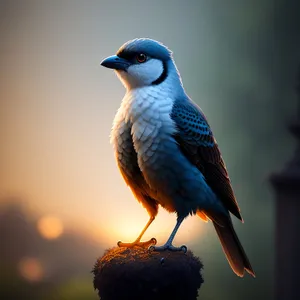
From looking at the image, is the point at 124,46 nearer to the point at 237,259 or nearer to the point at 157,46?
the point at 157,46

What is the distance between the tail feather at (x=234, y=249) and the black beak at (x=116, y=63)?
687 millimetres

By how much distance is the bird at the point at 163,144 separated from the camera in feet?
6.51

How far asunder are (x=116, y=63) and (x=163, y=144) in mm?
331

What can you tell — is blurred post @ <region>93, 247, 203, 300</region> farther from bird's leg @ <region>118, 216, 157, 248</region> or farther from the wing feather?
the wing feather

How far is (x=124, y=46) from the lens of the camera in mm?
2031

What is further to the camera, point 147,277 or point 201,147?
point 201,147

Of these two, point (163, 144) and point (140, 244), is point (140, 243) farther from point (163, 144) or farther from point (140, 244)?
point (163, 144)

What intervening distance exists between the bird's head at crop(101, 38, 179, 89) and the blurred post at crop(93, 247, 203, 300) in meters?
0.62

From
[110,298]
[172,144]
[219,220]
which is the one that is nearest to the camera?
[110,298]

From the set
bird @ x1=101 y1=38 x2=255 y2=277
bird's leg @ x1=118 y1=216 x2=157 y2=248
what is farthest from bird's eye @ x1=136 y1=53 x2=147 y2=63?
bird's leg @ x1=118 y1=216 x2=157 y2=248

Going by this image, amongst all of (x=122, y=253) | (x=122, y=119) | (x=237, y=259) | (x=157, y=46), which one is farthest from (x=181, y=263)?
(x=157, y=46)

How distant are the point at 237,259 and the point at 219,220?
17 cm

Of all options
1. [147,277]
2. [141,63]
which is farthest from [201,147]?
[147,277]

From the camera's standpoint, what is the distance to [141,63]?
80.2 inches
